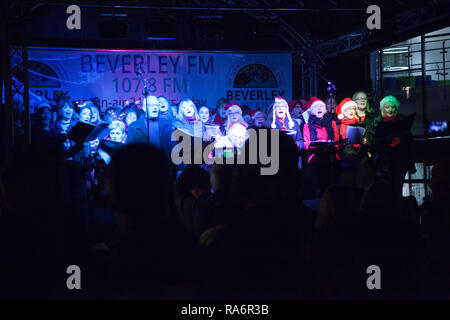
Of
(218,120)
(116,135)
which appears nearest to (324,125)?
(218,120)

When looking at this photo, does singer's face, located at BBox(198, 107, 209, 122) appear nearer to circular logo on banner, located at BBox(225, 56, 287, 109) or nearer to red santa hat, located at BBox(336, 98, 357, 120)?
circular logo on banner, located at BBox(225, 56, 287, 109)

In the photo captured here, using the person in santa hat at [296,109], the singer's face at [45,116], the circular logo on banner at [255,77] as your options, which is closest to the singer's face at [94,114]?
the singer's face at [45,116]

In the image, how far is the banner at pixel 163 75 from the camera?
11.0 metres

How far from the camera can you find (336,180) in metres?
8.48

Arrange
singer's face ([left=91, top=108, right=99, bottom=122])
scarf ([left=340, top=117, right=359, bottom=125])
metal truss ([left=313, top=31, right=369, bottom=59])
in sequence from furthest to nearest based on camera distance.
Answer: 1. metal truss ([left=313, top=31, right=369, bottom=59])
2. singer's face ([left=91, top=108, right=99, bottom=122])
3. scarf ([left=340, top=117, right=359, bottom=125])

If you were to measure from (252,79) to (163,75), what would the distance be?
191 cm

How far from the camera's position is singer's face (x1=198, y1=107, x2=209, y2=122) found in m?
10.7

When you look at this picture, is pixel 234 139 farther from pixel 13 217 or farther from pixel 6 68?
pixel 13 217

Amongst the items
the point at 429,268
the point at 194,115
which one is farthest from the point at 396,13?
the point at 429,268

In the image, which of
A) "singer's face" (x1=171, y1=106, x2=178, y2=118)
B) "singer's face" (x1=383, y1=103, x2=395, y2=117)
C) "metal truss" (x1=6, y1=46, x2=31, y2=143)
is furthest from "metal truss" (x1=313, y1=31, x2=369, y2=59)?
"metal truss" (x1=6, y1=46, x2=31, y2=143)

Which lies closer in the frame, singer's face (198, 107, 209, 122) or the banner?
singer's face (198, 107, 209, 122)

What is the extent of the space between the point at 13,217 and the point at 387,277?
1.44m

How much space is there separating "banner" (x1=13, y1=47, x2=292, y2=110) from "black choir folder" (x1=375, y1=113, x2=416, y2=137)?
15.4ft

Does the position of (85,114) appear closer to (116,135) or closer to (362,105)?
(116,135)
